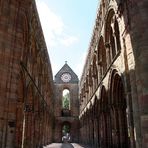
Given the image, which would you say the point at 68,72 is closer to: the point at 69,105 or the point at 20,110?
the point at 69,105

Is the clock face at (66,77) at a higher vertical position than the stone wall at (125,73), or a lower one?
higher

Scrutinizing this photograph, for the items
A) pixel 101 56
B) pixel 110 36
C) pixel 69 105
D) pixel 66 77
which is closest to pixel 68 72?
pixel 66 77

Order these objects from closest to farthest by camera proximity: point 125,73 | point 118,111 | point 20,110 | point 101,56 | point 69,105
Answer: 1. point 125,73
2. point 118,111
3. point 20,110
4. point 101,56
5. point 69,105

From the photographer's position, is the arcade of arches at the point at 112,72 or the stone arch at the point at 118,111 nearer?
the arcade of arches at the point at 112,72

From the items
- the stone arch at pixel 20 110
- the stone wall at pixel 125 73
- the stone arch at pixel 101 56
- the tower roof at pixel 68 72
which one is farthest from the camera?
the tower roof at pixel 68 72

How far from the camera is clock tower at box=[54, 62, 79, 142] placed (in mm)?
41103

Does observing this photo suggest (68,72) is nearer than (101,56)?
No

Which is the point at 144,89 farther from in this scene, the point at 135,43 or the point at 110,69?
the point at 110,69

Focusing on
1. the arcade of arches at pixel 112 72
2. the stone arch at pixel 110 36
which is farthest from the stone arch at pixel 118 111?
the stone arch at pixel 110 36

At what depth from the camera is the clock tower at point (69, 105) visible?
135ft

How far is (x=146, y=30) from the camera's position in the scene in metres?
7.91

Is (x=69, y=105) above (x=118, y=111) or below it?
above

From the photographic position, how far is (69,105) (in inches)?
1721

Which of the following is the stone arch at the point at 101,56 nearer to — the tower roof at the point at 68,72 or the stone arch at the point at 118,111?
the stone arch at the point at 118,111
